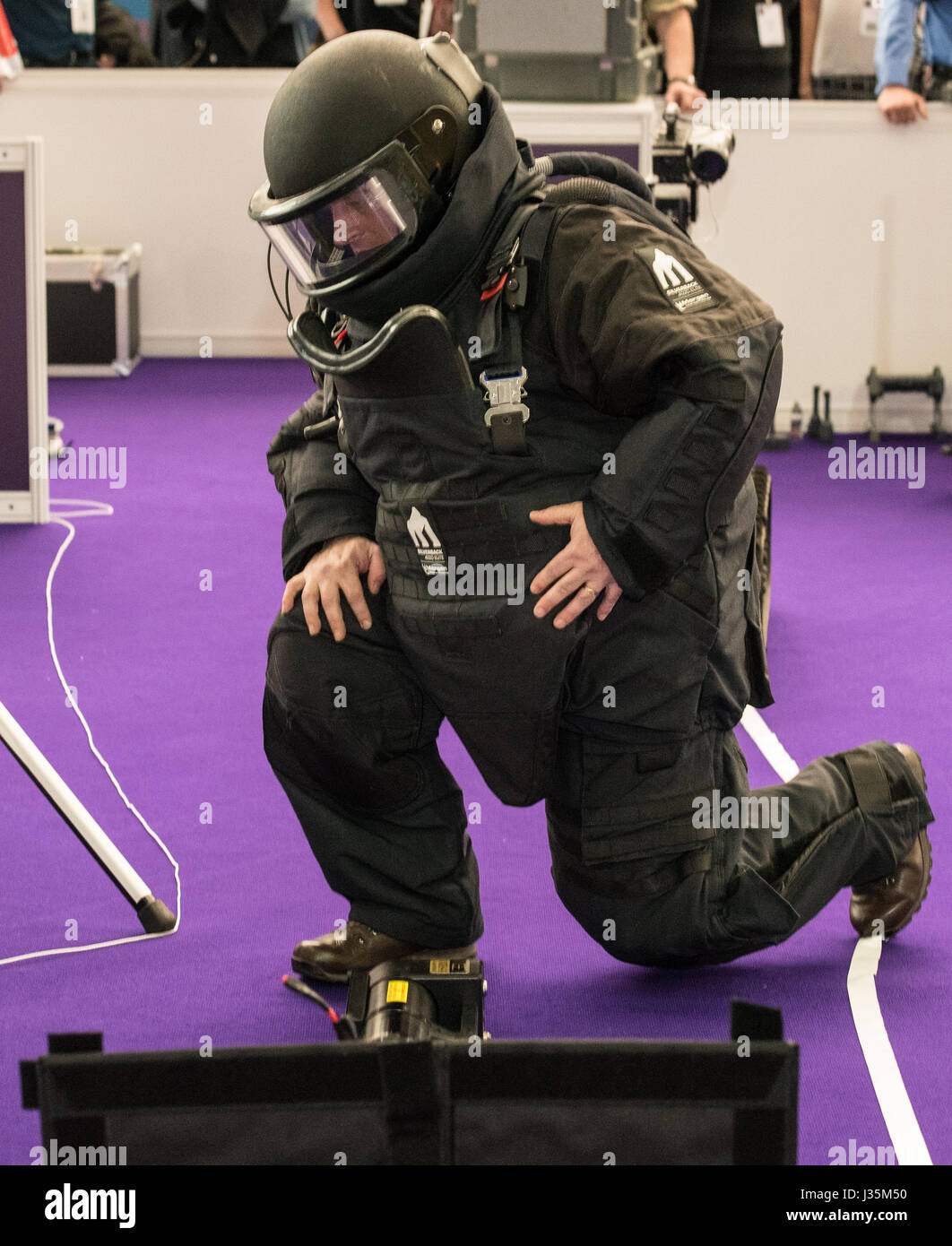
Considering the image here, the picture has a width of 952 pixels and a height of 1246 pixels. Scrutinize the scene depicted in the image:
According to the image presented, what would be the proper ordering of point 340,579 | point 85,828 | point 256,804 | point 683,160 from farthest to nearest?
point 683,160 < point 256,804 < point 85,828 < point 340,579

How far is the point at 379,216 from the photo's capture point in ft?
6.75

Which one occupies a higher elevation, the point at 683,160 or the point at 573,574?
the point at 683,160

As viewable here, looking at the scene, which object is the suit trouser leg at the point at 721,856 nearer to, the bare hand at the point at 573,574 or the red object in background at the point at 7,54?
the bare hand at the point at 573,574

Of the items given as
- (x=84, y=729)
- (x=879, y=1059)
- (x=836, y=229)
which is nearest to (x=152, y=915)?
(x=84, y=729)

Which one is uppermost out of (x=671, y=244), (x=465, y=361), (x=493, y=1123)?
(x=671, y=244)

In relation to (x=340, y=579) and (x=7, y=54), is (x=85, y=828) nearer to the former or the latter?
(x=340, y=579)

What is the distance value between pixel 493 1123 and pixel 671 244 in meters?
1.17

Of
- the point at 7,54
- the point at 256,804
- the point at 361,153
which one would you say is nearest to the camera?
the point at 361,153

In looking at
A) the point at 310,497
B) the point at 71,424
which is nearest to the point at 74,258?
the point at 71,424

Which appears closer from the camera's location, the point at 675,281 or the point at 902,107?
the point at 675,281

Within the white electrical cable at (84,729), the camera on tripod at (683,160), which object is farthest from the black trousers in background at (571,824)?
the camera on tripod at (683,160)

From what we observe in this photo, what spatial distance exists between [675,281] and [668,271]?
2 centimetres

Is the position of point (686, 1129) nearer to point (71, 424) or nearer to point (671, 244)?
point (671, 244)

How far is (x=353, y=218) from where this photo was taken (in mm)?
2061
